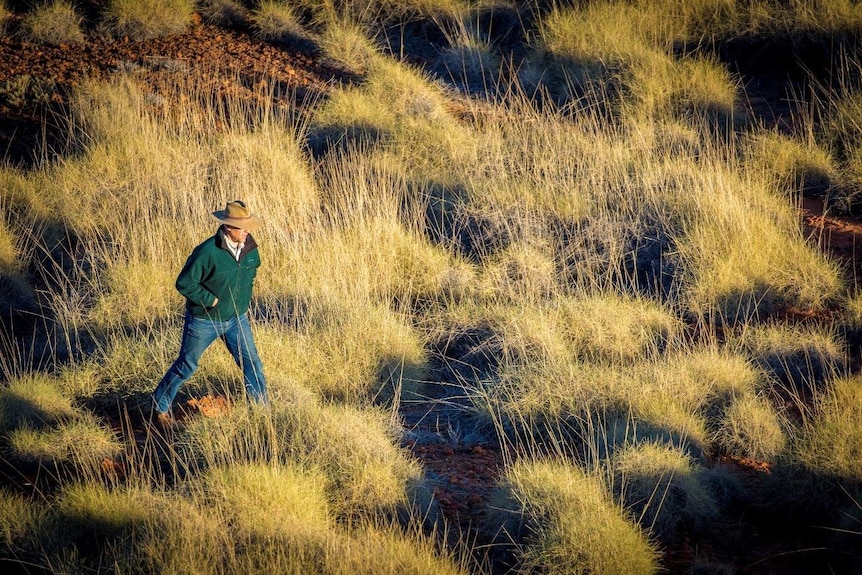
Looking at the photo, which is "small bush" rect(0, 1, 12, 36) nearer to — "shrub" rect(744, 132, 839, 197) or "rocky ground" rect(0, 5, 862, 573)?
"rocky ground" rect(0, 5, 862, 573)

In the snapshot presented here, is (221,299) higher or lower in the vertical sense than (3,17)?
lower

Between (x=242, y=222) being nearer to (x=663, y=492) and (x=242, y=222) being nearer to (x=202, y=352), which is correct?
(x=202, y=352)

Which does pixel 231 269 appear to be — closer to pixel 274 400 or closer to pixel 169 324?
pixel 274 400

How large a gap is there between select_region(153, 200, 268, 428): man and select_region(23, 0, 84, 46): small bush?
886cm

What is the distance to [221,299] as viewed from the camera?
521cm

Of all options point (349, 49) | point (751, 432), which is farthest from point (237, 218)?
point (349, 49)

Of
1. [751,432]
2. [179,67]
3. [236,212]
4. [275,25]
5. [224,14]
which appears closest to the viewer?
[236,212]

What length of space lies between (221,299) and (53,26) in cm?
926

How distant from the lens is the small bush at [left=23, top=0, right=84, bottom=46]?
40.5 ft

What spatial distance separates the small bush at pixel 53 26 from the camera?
40.5 feet

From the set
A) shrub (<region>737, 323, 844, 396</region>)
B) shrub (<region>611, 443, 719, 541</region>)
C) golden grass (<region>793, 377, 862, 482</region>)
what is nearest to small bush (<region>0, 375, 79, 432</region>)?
shrub (<region>611, 443, 719, 541</region>)

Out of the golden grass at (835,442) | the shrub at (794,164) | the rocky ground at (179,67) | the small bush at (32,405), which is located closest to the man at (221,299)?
the small bush at (32,405)

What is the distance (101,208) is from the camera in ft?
29.2

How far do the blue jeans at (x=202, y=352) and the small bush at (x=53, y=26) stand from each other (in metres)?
8.93
